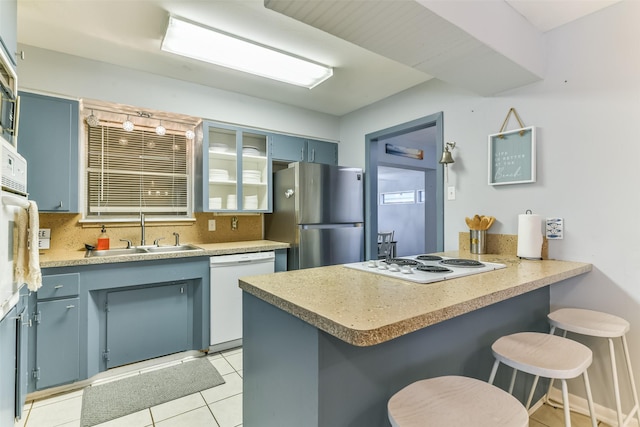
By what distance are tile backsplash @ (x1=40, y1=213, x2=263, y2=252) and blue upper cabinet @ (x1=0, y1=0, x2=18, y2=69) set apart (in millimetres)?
1430

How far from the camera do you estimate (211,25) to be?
2.00 m

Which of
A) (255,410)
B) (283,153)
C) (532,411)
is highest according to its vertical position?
(283,153)

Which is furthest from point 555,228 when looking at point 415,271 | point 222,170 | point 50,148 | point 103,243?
point 50,148

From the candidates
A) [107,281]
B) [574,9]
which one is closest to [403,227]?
[574,9]

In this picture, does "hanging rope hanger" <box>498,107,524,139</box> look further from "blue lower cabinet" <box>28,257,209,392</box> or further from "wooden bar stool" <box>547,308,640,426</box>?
"blue lower cabinet" <box>28,257,209,392</box>

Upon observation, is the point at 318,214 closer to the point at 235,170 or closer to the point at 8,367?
the point at 235,170

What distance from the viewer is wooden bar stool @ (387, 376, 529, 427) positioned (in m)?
0.88

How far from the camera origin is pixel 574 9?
6.03ft

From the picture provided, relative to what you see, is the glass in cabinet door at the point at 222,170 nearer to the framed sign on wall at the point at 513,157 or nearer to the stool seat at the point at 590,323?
the framed sign on wall at the point at 513,157

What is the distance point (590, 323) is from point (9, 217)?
9.33 feet

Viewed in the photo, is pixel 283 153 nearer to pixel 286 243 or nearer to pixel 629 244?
pixel 286 243

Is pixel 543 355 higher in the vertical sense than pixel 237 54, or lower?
lower

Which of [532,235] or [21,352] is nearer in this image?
[21,352]

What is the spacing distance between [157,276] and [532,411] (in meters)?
2.76
